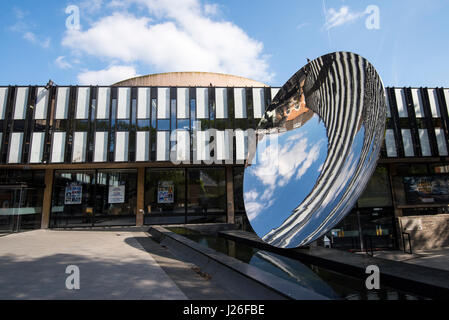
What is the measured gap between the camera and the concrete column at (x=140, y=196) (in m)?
22.8

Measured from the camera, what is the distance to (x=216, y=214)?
23578 millimetres

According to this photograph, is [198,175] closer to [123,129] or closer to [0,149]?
[123,129]

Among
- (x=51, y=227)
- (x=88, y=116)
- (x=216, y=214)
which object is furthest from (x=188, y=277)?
(x=51, y=227)

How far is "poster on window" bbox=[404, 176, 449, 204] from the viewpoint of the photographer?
2523 cm

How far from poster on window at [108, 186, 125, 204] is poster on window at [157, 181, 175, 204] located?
3.23 m

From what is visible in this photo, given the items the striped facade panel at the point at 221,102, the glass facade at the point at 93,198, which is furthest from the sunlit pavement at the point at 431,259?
the glass facade at the point at 93,198

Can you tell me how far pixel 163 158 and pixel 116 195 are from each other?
6.12m

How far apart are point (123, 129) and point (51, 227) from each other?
35.9ft

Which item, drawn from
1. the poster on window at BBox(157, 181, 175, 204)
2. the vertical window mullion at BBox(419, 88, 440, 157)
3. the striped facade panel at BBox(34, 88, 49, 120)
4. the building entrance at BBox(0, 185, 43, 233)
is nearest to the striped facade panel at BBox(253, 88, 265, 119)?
the poster on window at BBox(157, 181, 175, 204)

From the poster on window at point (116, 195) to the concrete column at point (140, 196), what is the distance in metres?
1.50

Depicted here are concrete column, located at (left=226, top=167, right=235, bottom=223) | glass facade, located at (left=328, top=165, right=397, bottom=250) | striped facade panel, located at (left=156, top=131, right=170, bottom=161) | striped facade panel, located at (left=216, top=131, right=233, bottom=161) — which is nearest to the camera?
striped facade panel, located at (left=156, top=131, right=170, bottom=161)
